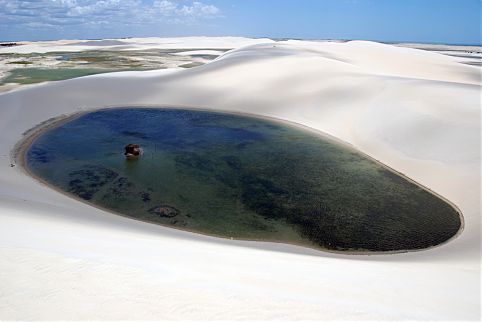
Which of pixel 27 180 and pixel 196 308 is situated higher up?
pixel 196 308

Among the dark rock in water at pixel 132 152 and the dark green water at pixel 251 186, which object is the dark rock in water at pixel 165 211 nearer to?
the dark green water at pixel 251 186

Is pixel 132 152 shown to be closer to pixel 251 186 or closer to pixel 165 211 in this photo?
pixel 165 211

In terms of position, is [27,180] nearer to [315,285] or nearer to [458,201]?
[315,285]

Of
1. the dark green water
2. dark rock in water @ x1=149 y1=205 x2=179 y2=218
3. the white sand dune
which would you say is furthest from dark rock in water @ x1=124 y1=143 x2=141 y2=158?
dark rock in water @ x1=149 y1=205 x2=179 y2=218

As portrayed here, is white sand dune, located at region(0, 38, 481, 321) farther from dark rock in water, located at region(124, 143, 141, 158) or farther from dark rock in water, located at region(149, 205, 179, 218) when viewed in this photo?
dark rock in water, located at region(124, 143, 141, 158)

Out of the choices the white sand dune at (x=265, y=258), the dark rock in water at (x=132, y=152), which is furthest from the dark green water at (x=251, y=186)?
the white sand dune at (x=265, y=258)

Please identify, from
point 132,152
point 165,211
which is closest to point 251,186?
point 165,211

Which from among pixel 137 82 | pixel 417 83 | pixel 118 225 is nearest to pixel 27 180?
pixel 118 225
